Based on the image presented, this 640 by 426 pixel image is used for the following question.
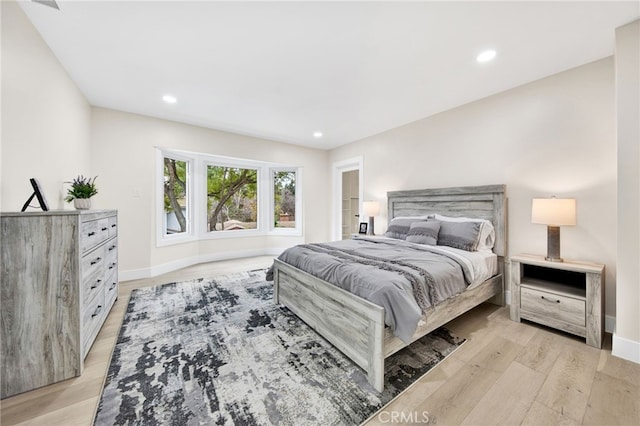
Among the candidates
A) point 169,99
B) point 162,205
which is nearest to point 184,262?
Answer: point 162,205

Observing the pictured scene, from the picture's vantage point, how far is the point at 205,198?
4.89 m

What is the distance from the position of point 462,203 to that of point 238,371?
3.14 meters

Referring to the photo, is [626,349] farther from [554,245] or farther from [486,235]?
[486,235]

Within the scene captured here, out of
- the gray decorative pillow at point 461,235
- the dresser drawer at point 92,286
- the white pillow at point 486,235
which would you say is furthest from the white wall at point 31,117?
the white pillow at point 486,235

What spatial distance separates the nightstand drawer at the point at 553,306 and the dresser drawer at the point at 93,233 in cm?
376

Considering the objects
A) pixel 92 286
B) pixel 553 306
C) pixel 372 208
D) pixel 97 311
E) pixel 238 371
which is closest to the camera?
pixel 238 371

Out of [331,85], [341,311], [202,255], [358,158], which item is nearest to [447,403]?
[341,311]

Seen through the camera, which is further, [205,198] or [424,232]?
[205,198]

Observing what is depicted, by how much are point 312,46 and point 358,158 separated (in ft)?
9.90

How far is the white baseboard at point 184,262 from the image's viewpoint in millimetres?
3631

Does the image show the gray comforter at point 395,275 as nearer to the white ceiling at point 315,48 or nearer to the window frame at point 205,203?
the white ceiling at point 315,48

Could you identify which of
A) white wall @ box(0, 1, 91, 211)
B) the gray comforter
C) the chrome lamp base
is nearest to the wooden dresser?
white wall @ box(0, 1, 91, 211)

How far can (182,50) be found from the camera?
2.17m

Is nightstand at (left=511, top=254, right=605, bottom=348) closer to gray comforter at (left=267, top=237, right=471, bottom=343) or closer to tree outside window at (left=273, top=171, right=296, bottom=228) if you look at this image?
gray comforter at (left=267, top=237, right=471, bottom=343)
